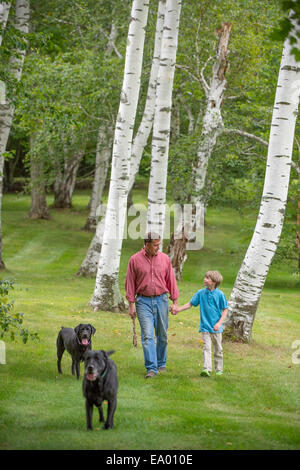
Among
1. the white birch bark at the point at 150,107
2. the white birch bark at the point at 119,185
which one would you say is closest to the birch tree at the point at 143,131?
the white birch bark at the point at 150,107

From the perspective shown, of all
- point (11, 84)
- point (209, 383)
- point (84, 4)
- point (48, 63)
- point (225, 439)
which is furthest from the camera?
point (84, 4)

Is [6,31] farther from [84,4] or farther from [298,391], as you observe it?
[84,4]

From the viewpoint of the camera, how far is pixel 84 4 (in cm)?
2569

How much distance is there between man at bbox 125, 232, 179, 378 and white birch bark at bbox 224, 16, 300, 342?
8.81 feet

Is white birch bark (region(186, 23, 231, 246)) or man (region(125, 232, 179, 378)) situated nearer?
man (region(125, 232, 179, 378))

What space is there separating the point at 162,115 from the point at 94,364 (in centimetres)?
1035

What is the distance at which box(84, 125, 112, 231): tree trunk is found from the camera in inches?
1019

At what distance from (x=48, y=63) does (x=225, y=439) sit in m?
19.4

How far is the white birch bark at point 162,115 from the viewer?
14.9 metres

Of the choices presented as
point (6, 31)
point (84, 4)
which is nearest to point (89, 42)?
point (84, 4)
